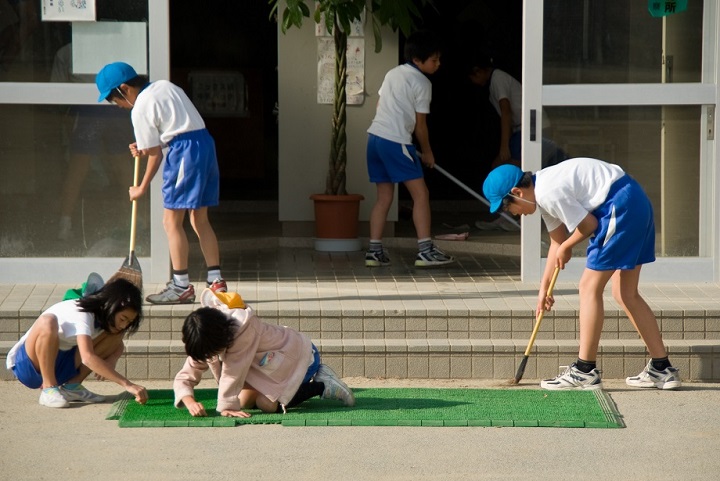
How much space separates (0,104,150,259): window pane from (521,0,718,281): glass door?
250 cm

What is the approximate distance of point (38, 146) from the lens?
7.16 metres

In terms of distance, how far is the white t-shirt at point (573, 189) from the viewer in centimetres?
560

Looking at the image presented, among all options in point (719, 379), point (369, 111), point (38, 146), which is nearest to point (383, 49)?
point (369, 111)

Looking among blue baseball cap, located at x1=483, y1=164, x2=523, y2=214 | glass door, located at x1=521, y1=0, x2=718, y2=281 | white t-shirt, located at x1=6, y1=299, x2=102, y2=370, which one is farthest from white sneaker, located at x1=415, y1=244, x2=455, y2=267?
white t-shirt, located at x1=6, y1=299, x2=102, y2=370

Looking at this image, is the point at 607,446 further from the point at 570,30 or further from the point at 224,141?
the point at 224,141

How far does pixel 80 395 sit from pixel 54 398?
0.44ft

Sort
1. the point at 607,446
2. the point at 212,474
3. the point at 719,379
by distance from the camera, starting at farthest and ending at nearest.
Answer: the point at 719,379
the point at 607,446
the point at 212,474

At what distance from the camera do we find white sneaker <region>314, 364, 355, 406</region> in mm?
5512

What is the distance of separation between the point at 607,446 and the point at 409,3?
15.6 ft

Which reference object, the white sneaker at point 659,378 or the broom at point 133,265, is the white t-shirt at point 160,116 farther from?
the white sneaker at point 659,378

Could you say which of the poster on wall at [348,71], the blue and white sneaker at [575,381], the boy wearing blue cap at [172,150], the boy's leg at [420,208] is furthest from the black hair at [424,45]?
the blue and white sneaker at [575,381]

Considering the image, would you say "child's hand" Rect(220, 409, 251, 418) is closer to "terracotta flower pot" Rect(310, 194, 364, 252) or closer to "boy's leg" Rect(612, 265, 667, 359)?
"boy's leg" Rect(612, 265, 667, 359)

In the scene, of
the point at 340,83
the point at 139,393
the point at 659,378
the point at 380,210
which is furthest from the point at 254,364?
the point at 340,83

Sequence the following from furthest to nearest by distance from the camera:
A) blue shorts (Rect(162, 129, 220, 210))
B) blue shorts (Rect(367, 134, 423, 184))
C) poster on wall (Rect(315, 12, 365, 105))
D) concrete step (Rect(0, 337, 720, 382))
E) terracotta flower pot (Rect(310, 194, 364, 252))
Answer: poster on wall (Rect(315, 12, 365, 105)) → terracotta flower pot (Rect(310, 194, 364, 252)) → blue shorts (Rect(367, 134, 423, 184)) → blue shorts (Rect(162, 129, 220, 210)) → concrete step (Rect(0, 337, 720, 382))
